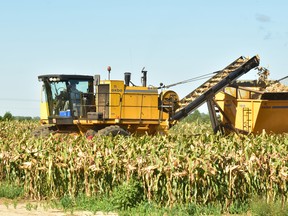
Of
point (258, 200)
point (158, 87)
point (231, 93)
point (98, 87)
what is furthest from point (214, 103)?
point (258, 200)

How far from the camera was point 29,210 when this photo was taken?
41.4 feet

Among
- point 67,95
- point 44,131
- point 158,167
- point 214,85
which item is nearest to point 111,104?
point 67,95

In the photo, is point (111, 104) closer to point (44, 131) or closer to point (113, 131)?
point (113, 131)

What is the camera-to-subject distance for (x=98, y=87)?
20.0m

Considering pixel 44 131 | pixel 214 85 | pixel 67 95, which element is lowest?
pixel 44 131

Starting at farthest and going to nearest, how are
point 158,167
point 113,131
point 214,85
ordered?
point 214,85, point 113,131, point 158,167

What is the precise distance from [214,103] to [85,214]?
10293 mm

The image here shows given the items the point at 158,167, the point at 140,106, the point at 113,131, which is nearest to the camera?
the point at 158,167

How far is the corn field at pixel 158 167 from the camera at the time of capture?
12.4m

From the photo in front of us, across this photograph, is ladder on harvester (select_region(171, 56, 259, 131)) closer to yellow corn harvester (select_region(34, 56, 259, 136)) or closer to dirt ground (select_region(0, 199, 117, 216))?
yellow corn harvester (select_region(34, 56, 259, 136))

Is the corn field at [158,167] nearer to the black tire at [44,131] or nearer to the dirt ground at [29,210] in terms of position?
the dirt ground at [29,210]

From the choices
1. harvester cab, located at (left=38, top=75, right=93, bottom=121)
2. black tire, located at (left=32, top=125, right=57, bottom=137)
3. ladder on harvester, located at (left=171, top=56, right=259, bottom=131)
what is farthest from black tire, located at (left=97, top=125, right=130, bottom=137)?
ladder on harvester, located at (left=171, top=56, right=259, bottom=131)

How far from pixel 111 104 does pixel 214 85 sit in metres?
3.70

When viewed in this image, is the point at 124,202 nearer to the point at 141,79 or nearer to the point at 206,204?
the point at 206,204
